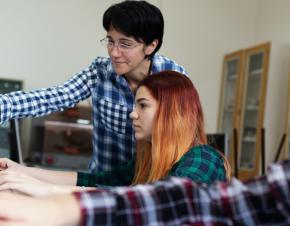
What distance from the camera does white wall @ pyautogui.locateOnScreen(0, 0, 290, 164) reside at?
4.66 metres

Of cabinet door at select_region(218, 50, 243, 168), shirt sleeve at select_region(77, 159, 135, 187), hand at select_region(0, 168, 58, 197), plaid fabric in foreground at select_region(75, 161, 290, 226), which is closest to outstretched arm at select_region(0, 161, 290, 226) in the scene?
plaid fabric in foreground at select_region(75, 161, 290, 226)

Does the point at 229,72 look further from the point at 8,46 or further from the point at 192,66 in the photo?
the point at 8,46

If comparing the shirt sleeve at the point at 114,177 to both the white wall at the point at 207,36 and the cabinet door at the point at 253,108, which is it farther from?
the white wall at the point at 207,36

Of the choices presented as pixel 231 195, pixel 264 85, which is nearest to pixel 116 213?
pixel 231 195

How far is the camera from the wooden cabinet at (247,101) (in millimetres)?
4543

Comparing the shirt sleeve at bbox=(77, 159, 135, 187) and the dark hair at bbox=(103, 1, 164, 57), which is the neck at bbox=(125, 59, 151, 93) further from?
the shirt sleeve at bbox=(77, 159, 135, 187)

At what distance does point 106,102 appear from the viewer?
5.06 feet

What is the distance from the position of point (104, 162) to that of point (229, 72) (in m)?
3.98

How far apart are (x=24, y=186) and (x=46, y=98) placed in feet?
2.61

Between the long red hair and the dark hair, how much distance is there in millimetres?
326

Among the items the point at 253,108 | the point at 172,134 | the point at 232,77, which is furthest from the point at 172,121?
the point at 232,77

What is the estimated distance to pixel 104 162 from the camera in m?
1.57

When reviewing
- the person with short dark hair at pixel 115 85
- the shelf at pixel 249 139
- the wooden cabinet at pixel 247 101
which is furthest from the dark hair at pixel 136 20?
the shelf at pixel 249 139

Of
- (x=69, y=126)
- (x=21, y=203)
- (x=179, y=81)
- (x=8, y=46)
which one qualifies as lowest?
(x=69, y=126)
